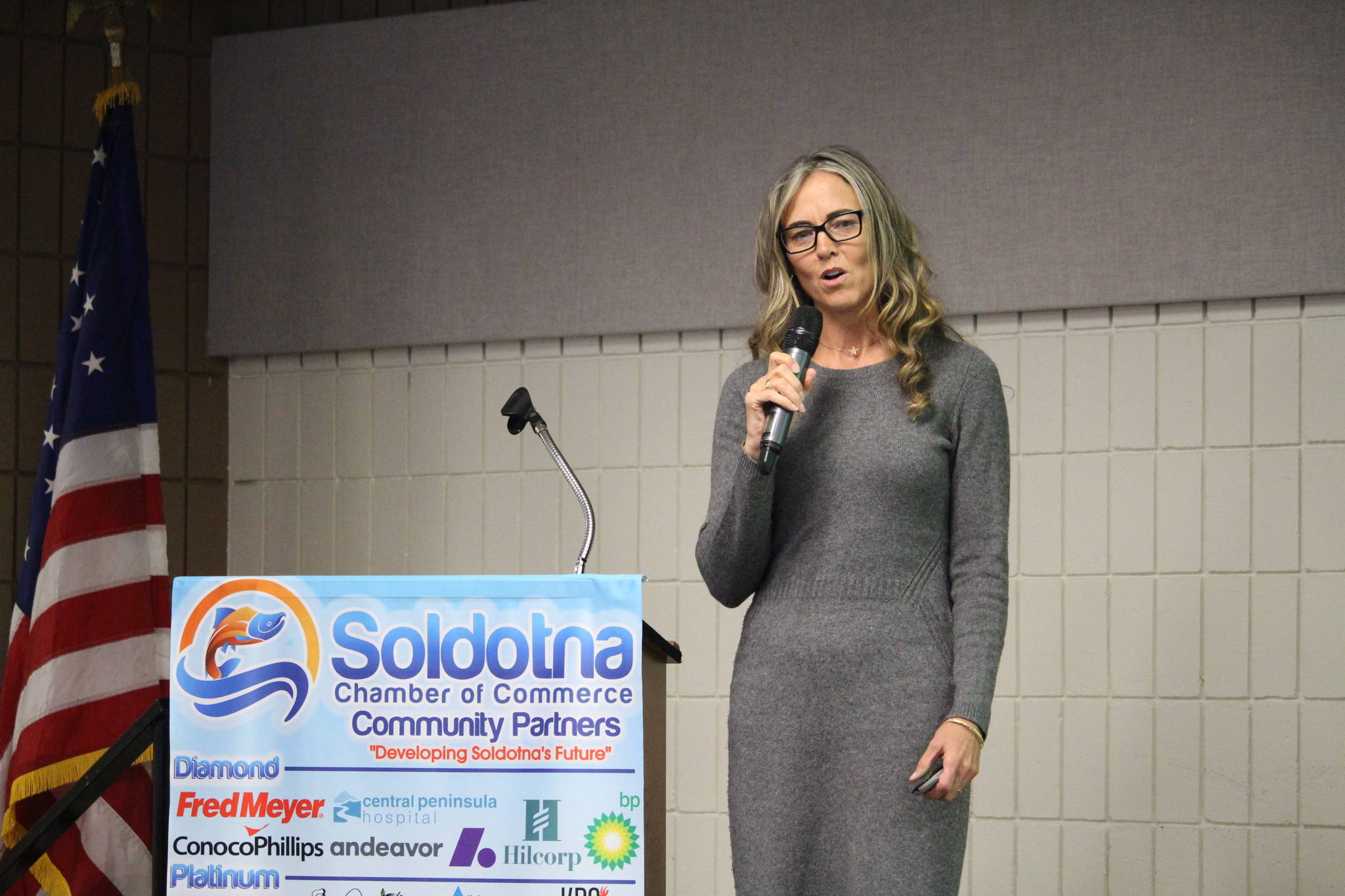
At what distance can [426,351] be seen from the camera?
162 inches

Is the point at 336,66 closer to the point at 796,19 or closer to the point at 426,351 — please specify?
the point at 426,351

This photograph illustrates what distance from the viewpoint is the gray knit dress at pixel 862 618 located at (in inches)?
71.1

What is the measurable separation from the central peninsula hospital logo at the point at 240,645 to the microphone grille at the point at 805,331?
825 mm

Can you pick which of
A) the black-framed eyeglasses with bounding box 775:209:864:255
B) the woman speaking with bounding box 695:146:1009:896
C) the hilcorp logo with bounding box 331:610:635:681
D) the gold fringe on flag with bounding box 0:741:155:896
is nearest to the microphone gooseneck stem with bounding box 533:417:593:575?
the hilcorp logo with bounding box 331:610:635:681

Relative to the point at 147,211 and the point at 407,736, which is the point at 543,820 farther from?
the point at 147,211

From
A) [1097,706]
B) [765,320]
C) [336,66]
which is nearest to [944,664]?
[765,320]

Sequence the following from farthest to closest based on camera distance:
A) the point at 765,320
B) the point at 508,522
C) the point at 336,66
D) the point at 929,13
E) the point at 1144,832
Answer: the point at 336,66
the point at 508,522
the point at 929,13
the point at 1144,832
the point at 765,320

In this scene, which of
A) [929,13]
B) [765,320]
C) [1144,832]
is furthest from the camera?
[929,13]

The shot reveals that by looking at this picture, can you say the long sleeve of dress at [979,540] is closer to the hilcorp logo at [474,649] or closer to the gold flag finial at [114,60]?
the hilcorp logo at [474,649]

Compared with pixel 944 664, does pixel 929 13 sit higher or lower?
higher

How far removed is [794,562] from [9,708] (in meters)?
2.30

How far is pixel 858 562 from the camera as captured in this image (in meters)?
1.88

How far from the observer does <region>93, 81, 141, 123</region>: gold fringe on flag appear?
3541 millimetres

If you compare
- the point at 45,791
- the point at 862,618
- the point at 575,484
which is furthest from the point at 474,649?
the point at 45,791
